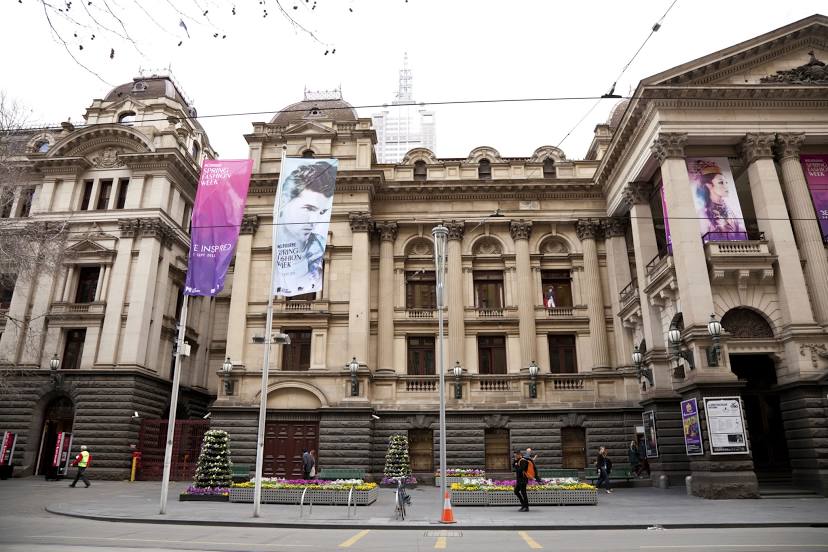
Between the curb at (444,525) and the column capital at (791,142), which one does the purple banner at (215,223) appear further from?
the column capital at (791,142)

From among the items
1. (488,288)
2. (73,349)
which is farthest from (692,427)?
(73,349)

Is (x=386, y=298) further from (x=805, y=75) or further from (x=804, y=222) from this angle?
(x=805, y=75)

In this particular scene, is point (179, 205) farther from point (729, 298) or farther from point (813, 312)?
point (813, 312)

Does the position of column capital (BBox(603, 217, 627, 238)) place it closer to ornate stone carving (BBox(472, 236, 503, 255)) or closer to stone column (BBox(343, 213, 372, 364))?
ornate stone carving (BBox(472, 236, 503, 255))

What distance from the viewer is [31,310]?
117 ft

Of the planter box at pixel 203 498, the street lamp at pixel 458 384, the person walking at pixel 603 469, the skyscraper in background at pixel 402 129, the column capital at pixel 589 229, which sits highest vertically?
the skyscraper in background at pixel 402 129

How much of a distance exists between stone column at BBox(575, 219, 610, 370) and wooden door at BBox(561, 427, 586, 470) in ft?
12.3

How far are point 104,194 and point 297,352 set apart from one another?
18.4 meters

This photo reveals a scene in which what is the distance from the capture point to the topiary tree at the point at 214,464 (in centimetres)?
2239

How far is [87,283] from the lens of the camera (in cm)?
3722

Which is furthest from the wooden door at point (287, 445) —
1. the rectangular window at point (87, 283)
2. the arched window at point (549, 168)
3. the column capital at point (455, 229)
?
the arched window at point (549, 168)

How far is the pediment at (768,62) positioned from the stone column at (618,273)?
30.9ft

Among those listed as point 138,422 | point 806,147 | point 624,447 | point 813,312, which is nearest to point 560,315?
point 624,447

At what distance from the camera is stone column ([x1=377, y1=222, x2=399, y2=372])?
3288 cm
